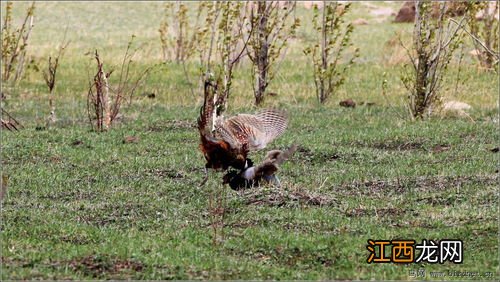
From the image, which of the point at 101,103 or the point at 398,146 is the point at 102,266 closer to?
the point at 398,146

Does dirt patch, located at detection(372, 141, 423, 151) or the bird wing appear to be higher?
the bird wing

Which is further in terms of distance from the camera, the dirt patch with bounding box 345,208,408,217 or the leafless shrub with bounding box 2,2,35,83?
the leafless shrub with bounding box 2,2,35,83

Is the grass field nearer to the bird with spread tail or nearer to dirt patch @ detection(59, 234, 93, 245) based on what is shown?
dirt patch @ detection(59, 234, 93, 245)

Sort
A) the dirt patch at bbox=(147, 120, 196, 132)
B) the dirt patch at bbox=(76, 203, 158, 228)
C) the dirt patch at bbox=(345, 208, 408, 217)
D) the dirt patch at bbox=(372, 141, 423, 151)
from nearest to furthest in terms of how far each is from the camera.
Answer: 1. the dirt patch at bbox=(76, 203, 158, 228)
2. the dirt patch at bbox=(345, 208, 408, 217)
3. the dirt patch at bbox=(372, 141, 423, 151)
4. the dirt patch at bbox=(147, 120, 196, 132)

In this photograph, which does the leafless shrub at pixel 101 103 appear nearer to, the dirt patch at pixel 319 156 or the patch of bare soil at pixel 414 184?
the dirt patch at pixel 319 156

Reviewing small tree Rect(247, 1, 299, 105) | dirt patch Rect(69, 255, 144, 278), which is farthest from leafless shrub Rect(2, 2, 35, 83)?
dirt patch Rect(69, 255, 144, 278)

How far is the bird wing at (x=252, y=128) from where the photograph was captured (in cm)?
860

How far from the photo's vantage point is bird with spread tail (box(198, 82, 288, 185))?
26.4ft

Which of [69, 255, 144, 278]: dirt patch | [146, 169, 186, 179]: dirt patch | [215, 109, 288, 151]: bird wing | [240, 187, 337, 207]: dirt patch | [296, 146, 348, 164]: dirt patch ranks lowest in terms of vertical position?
[296, 146, 348, 164]: dirt patch

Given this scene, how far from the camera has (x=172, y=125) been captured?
14.8m

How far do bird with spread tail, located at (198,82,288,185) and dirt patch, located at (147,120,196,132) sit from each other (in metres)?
Result: 5.15

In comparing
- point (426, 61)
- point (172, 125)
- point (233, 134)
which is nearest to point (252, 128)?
point (233, 134)

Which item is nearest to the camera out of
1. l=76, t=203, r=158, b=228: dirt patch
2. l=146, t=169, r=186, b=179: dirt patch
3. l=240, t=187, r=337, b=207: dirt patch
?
l=76, t=203, r=158, b=228: dirt patch

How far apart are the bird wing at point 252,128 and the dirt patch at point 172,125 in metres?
5.36
